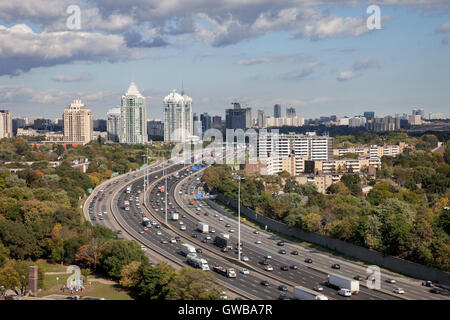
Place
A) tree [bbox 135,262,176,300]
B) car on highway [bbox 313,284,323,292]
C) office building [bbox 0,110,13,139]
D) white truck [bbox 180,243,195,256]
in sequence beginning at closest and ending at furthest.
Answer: tree [bbox 135,262,176,300]
car on highway [bbox 313,284,323,292]
white truck [bbox 180,243,195,256]
office building [bbox 0,110,13,139]

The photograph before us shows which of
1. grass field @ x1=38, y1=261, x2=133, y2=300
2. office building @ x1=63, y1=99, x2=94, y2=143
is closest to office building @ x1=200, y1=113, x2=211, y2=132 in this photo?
office building @ x1=63, y1=99, x2=94, y2=143

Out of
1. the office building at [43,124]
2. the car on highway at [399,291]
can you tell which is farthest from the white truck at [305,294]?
the office building at [43,124]

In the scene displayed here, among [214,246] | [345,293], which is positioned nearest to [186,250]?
[214,246]

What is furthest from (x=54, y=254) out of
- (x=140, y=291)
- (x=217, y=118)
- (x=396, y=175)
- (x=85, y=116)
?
(x=217, y=118)

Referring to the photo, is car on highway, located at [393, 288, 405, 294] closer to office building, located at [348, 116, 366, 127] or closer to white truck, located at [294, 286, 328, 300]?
white truck, located at [294, 286, 328, 300]

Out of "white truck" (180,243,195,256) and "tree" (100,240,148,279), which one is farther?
"white truck" (180,243,195,256)

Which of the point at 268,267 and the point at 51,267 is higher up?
the point at 268,267

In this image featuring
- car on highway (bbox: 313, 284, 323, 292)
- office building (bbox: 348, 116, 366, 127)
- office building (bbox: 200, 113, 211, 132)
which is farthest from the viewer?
office building (bbox: 348, 116, 366, 127)

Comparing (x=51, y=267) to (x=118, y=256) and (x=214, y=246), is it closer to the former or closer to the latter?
(x=118, y=256)
